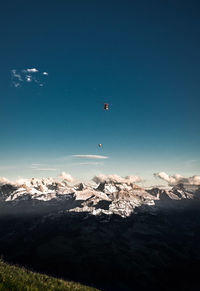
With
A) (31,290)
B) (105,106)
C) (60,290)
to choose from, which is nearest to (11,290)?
(31,290)

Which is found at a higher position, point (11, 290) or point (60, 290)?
point (11, 290)

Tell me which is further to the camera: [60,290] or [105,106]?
[105,106]

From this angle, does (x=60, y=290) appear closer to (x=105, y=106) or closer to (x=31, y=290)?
(x=31, y=290)

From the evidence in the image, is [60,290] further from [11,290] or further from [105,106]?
[105,106]

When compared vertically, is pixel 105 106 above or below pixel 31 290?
above

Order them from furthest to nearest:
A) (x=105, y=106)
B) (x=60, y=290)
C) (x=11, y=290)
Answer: (x=105, y=106) → (x=60, y=290) → (x=11, y=290)

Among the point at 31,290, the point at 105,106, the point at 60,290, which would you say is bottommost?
the point at 60,290

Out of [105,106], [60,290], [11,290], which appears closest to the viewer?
[11,290]

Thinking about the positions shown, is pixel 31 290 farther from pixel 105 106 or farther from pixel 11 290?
pixel 105 106

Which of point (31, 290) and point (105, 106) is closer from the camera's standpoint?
point (31, 290)

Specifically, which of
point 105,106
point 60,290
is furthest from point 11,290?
point 105,106
